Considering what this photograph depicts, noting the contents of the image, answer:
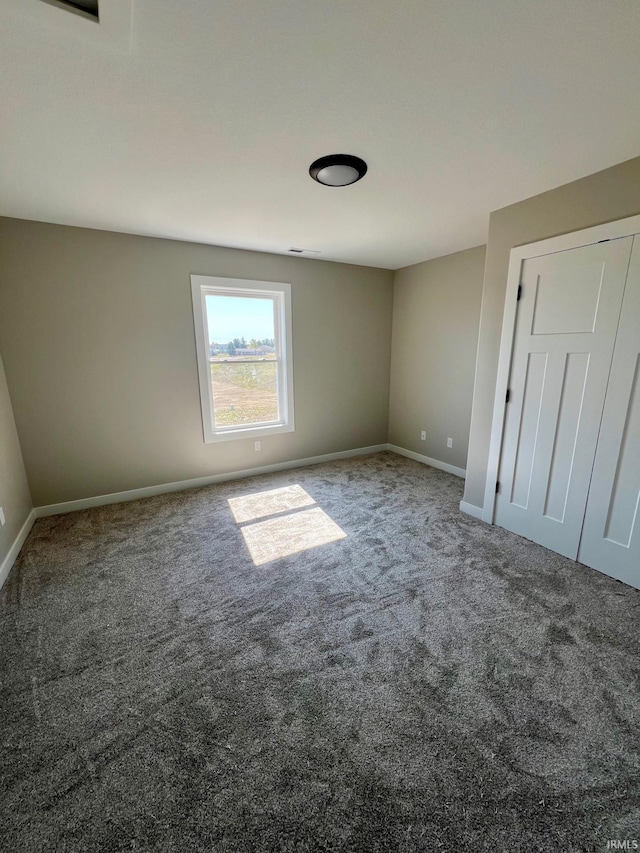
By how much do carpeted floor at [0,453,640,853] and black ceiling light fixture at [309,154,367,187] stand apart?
2430 millimetres

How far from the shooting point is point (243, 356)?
3705 mm

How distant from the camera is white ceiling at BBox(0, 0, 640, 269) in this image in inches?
40.9

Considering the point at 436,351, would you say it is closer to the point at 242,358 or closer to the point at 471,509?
the point at 471,509


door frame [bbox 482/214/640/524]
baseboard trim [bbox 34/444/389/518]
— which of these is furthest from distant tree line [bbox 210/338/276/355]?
door frame [bbox 482/214/640/524]

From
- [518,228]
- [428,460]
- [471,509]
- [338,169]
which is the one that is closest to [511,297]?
[518,228]

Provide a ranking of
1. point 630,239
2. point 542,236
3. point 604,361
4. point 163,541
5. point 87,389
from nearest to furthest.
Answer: point 630,239
point 604,361
point 542,236
point 163,541
point 87,389

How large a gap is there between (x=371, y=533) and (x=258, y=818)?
1.80 metres

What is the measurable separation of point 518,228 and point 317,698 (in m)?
3.09

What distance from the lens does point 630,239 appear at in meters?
1.86

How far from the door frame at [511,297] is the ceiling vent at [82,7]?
2493 mm

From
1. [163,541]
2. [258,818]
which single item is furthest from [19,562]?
[258,818]

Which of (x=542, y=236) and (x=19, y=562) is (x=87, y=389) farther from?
(x=542, y=236)

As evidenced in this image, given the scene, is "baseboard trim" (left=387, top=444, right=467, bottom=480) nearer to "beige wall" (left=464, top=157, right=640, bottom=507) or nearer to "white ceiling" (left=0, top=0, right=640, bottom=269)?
"beige wall" (left=464, top=157, right=640, bottom=507)

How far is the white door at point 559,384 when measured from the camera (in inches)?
79.6
